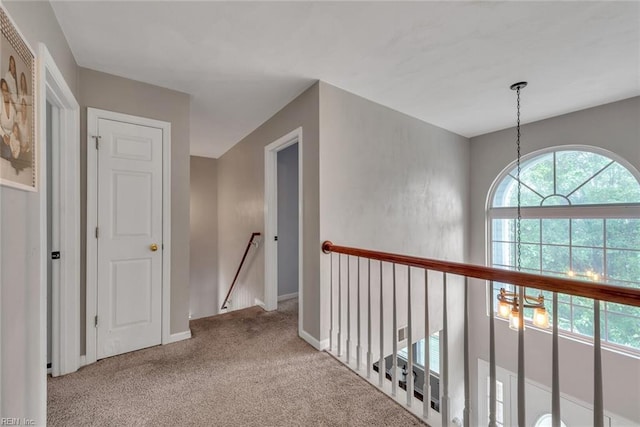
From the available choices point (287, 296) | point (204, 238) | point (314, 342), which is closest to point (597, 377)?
point (314, 342)

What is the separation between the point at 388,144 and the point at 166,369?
9.45 feet

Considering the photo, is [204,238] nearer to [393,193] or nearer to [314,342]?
[314,342]

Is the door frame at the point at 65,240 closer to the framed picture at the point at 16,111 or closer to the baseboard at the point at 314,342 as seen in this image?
the framed picture at the point at 16,111

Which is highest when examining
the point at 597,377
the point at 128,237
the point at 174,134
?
the point at 174,134

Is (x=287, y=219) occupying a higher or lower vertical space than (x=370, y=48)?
lower

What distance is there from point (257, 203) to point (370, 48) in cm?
236

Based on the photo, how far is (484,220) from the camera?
4.01 metres

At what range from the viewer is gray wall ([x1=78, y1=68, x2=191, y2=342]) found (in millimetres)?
2219

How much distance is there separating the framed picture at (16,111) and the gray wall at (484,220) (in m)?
4.71

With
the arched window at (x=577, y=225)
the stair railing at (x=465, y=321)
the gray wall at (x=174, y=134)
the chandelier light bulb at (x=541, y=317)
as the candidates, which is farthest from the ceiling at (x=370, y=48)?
the chandelier light bulb at (x=541, y=317)

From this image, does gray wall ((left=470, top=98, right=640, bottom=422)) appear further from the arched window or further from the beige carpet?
the beige carpet

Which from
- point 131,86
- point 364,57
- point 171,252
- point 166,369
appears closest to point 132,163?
point 131,86

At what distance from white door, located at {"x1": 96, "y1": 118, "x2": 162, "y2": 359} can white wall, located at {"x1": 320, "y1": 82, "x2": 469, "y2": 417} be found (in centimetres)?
148

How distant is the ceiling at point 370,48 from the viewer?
1.62 m
